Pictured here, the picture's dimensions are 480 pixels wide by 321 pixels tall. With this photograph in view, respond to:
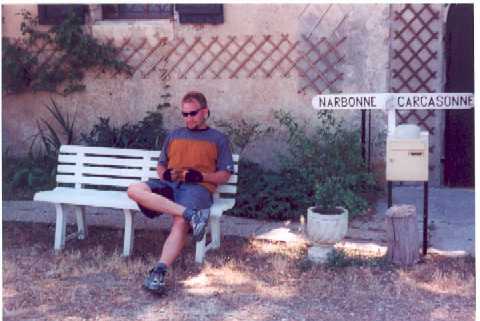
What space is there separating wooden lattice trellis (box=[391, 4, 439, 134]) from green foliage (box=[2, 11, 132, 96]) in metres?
2.69

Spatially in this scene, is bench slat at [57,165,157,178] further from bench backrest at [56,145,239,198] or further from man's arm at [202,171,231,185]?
man's arm at [202,171,231,185]

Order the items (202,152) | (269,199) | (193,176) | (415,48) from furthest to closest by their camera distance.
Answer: (415,48) → (269,199) → (202,152) → (193,176)

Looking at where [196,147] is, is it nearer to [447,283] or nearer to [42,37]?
[447,283]

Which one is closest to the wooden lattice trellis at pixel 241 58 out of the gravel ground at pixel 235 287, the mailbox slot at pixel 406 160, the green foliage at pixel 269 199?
the green foliage at pixel 269 199

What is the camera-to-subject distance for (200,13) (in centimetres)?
649

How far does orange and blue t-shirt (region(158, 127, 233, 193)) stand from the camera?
14.2 feet

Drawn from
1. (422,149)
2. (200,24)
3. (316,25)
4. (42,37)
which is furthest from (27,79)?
(422,149)

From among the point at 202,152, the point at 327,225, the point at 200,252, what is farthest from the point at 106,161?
the point at 327,225

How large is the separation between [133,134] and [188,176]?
8.30ft

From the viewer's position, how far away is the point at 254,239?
15.9ft

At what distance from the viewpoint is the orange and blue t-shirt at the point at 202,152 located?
14.2ft

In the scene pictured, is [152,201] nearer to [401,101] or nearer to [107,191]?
[107,191]

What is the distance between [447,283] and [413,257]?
1.14 feet

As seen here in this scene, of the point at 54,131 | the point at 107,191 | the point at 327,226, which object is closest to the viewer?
the point at 327,226
